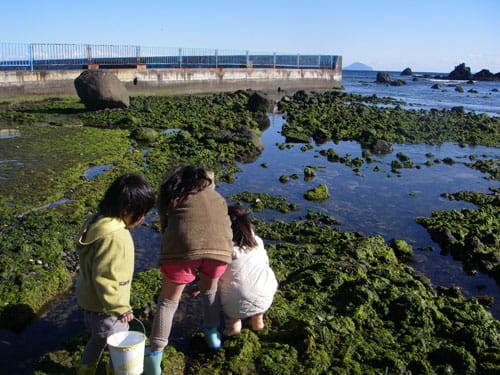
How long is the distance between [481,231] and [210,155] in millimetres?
6728

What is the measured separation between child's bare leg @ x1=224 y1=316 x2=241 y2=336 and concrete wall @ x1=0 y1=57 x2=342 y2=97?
67.4 feet

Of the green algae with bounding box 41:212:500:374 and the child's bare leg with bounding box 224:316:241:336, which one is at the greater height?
the child's bare leg with bounding box 224:316:241:336

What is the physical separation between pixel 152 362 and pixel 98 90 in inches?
695

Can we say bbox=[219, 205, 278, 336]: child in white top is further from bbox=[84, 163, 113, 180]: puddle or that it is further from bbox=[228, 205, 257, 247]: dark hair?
bbox=[84, 163, 113, 180]: puddle

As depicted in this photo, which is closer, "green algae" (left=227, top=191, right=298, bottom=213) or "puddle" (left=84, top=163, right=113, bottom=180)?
"green algae" (left=227, top=191, right=298, bottom=213)

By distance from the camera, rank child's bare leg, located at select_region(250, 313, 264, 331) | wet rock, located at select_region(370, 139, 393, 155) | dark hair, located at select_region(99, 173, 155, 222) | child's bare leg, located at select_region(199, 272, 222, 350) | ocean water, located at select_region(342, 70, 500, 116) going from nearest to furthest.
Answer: dark hair, located at select_region(99, 173, 155, 222)
child's bare leg, located at select_region(199, 272, 222, 350)
child's bare leg, located at select_region(250, 313, 264, 331)
wet rock, located at select_region(370, 139, 393, 155)
ocean water, located at select_region(342, 70, 500, 116)

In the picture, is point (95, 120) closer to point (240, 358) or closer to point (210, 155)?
point (210, 155)

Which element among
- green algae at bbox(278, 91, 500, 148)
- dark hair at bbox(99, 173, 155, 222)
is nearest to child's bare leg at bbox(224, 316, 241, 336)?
dark hair at bbox(99, 173, 155, 222)

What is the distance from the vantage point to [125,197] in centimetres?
320

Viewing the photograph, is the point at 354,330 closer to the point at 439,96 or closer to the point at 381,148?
the point at 381,148

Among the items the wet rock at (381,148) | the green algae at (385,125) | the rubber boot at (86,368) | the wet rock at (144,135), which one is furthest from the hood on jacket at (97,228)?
the green algae at (385,125)

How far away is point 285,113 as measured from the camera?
80.1ft

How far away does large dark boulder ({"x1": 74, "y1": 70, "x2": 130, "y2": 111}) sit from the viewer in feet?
63.7

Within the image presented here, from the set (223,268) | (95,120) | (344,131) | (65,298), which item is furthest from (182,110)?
(223,268)
